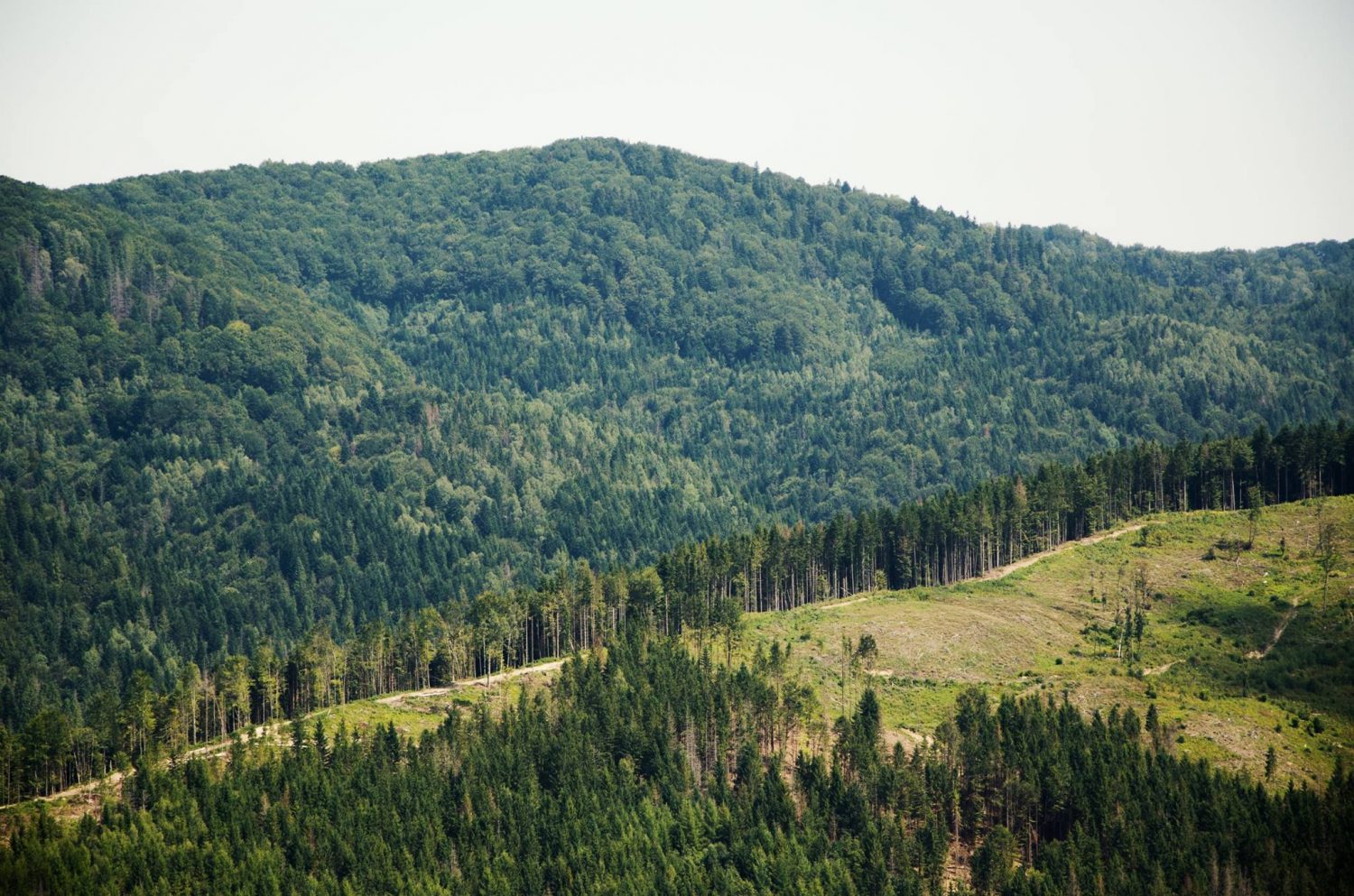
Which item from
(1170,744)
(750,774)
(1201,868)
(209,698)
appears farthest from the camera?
(209,698)

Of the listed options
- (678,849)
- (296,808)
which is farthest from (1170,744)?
(296,808)

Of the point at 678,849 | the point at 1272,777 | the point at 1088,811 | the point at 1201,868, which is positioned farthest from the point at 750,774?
the point at 1272,777

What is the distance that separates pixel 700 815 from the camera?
163 meters

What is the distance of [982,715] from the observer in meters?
175

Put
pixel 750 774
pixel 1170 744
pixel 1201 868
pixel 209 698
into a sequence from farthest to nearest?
1. pixel 209 698
2. pixel 1170 744
3. pixel 750 774
4. pixel 1201 868

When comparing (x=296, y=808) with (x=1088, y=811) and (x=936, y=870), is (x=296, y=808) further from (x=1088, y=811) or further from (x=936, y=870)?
(x=1088, y=811)

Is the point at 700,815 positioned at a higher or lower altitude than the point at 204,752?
lower

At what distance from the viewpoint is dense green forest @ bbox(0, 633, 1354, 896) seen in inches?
5969

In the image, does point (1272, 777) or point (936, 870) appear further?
point (1272, 777)

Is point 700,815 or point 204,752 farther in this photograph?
point 204,752

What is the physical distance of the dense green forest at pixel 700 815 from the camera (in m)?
152

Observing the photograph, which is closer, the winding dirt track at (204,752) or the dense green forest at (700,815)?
the dense green forest at (700,815)

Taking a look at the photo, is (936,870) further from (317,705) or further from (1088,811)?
(317,705)

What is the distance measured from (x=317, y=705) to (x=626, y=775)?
48353mm
